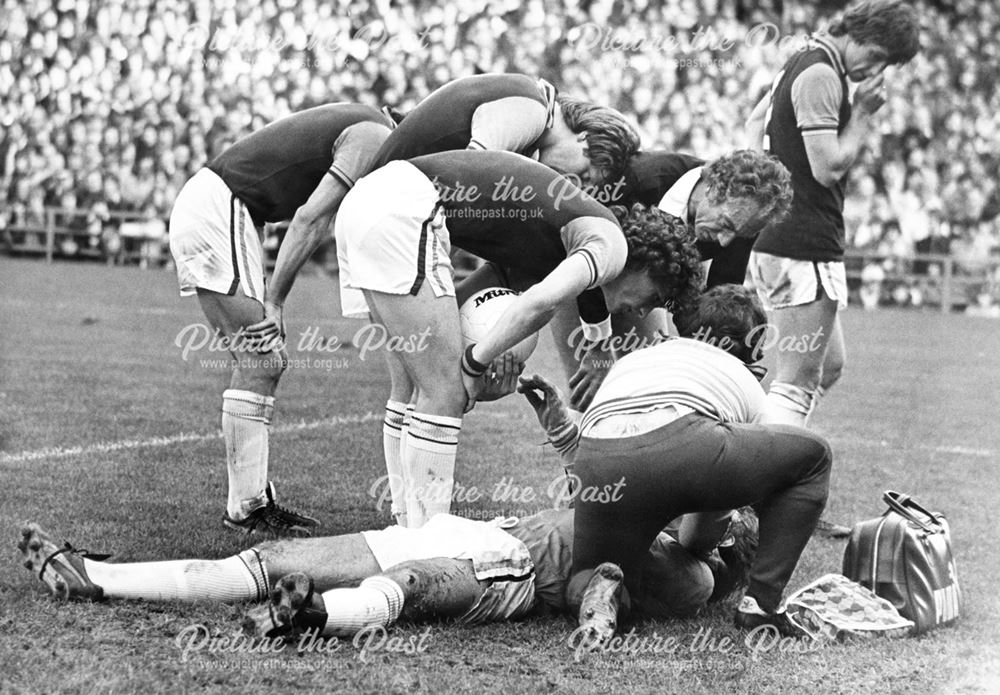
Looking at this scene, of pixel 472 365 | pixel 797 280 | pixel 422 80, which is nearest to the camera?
pixel 472 365

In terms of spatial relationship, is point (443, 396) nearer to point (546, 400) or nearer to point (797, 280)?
point (546, 400)

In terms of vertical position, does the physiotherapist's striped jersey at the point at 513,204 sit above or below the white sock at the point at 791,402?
above

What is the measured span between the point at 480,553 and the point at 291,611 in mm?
666

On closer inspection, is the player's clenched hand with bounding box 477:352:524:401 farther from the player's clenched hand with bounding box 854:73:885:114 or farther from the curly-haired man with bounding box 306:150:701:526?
the player's clenched hand with bounding box 854:73:885:114

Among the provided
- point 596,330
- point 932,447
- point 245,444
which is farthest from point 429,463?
point 932,447

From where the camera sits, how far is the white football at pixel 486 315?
14.2ft

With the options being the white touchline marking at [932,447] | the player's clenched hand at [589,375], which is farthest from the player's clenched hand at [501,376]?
the white touchline marking at [932,447]

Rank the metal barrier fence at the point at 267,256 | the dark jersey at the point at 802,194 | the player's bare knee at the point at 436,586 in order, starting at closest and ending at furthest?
the player's bare knee at the point at 436,586, the dark jersey at the point at 802,194, the metal barrier fence at the point at 267,256

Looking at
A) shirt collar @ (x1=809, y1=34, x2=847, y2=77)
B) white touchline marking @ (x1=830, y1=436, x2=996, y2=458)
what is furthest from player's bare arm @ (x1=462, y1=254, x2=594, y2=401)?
white touchline marking @ (x1=830, y1=436, x2=996, y2=458)

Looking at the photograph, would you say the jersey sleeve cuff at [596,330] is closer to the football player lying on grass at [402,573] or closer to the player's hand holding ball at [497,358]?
the player's hand holding ball at [497,358]

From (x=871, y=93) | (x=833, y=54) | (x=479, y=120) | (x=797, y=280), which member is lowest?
(x=797, y=280)

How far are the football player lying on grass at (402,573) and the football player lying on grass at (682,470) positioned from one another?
142 millimetres

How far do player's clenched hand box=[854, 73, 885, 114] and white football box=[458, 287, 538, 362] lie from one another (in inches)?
86.3

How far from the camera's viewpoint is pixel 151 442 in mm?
6781
